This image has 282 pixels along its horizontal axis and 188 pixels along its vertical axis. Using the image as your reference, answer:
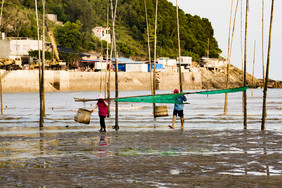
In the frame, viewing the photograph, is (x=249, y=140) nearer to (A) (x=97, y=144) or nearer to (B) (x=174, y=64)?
(A) (x=97, y=144)

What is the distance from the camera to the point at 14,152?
53.6 ft

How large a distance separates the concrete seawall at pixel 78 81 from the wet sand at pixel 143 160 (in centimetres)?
7387

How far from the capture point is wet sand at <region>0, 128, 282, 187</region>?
37.3 feet

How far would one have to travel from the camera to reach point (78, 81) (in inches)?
4692

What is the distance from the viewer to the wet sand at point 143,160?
11367mm

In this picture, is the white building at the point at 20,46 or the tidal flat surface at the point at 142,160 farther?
the white building at the point at 20,46

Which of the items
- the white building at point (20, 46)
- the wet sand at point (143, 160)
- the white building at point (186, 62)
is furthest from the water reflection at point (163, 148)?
A: the white building at point (186, 62)

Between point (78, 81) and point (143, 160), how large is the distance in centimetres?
10573

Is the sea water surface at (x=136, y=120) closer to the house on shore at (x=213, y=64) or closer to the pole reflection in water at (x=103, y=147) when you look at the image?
the pole reflection in water at (x=103, y=147)

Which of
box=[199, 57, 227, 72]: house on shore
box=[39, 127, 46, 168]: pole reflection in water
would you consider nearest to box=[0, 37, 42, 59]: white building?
box=[199, 57, 227, 72]: house on shore

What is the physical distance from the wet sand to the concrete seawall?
73.9 meters

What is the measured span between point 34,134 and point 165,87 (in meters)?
119

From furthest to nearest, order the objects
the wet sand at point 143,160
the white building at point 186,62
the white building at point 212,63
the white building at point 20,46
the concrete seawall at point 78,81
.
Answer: the white building at point 212,63 → the white building at point 186,62 → the white building at point 20,46 → the concrete seawall at point 78,81 → the wet sand at point 143,160

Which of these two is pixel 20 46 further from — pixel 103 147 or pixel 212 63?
pixel 103 147
